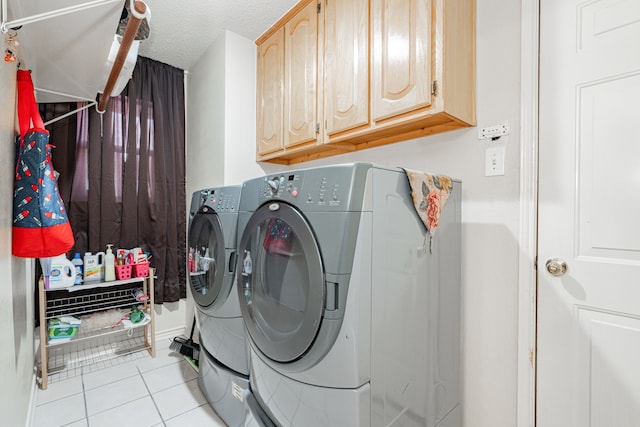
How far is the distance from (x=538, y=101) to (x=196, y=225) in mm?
1956

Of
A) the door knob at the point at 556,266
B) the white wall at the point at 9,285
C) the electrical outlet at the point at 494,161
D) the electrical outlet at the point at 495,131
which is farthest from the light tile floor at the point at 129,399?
the electrical outlet at the point at 495,131

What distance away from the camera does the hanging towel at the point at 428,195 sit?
44.2 inches

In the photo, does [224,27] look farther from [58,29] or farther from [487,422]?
[487,422]

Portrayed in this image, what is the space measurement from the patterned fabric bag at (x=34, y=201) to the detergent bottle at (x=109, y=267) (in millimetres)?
1182

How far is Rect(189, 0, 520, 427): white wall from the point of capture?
4.34 feet

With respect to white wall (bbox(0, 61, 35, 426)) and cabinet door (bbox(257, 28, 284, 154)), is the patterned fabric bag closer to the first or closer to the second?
white wall (bbox(0, 61, 35, 426))

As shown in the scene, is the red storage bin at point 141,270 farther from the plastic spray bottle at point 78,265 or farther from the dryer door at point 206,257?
the dryer door at point 206,257

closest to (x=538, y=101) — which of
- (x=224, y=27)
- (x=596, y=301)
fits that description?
(x=596, y=301)

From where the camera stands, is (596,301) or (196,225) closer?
(596,301)

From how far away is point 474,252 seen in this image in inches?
57.0

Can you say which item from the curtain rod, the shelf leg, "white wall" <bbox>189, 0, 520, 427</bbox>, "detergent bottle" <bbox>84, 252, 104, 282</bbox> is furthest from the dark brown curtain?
"white wall" <bbox>189, 0, 520, 427</bbox>

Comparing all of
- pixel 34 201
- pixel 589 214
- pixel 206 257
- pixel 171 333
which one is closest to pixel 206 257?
pixel 206 257

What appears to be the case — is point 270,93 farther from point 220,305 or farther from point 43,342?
point 43,342

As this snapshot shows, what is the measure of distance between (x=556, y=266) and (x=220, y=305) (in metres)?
1.62
